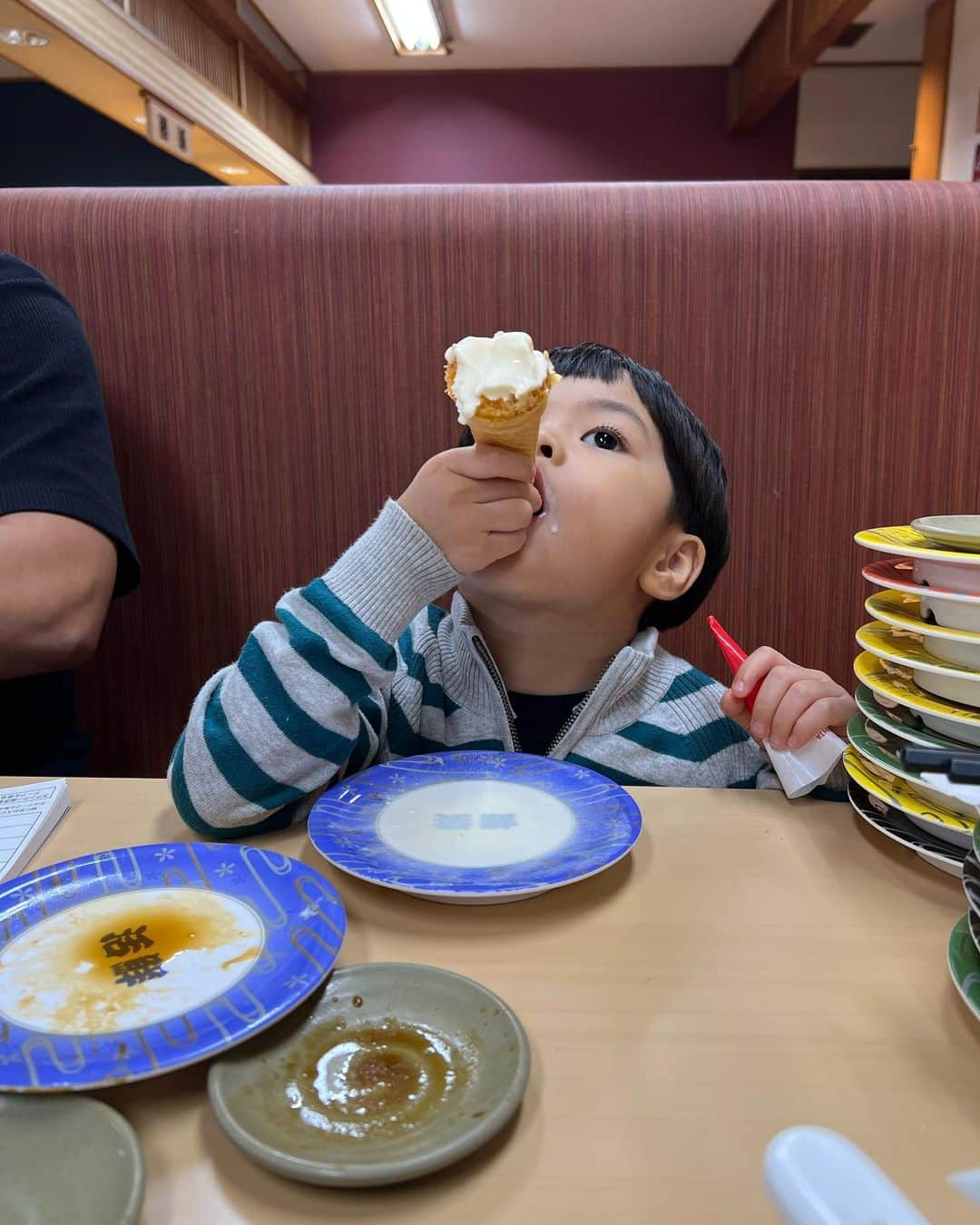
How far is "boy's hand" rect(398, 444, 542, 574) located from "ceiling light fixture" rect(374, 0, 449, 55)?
5.15 m

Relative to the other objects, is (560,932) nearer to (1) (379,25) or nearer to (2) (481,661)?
(2) (481,661)

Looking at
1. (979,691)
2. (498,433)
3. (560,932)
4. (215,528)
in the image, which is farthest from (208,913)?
(215,528)

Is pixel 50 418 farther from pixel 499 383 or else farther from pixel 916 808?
pixel 916 808

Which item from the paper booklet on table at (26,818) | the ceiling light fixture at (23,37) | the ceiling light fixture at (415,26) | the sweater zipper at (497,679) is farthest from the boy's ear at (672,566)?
the ceiling light fixture at (415,26)

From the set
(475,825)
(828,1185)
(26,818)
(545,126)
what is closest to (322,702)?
(475,825)

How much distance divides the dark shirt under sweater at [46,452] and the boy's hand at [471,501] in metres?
0.55

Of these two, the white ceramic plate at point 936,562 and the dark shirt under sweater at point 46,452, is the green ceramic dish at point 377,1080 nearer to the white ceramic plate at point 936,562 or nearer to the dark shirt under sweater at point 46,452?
the white ceramic plate at point 936,562

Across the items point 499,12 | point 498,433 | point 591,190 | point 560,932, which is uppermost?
point 499,12

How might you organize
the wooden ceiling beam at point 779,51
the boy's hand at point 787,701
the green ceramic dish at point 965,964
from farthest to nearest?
1. the wooden ceiling beam at point 779,51
2. the boy's hand at point 787,701
3. the green ceramic dish at point 965,964

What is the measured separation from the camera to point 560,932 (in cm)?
67

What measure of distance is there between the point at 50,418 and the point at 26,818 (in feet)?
2.05

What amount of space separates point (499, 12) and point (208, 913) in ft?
20.1

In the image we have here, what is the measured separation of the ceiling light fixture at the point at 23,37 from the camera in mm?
3392

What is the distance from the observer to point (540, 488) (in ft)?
3.26
